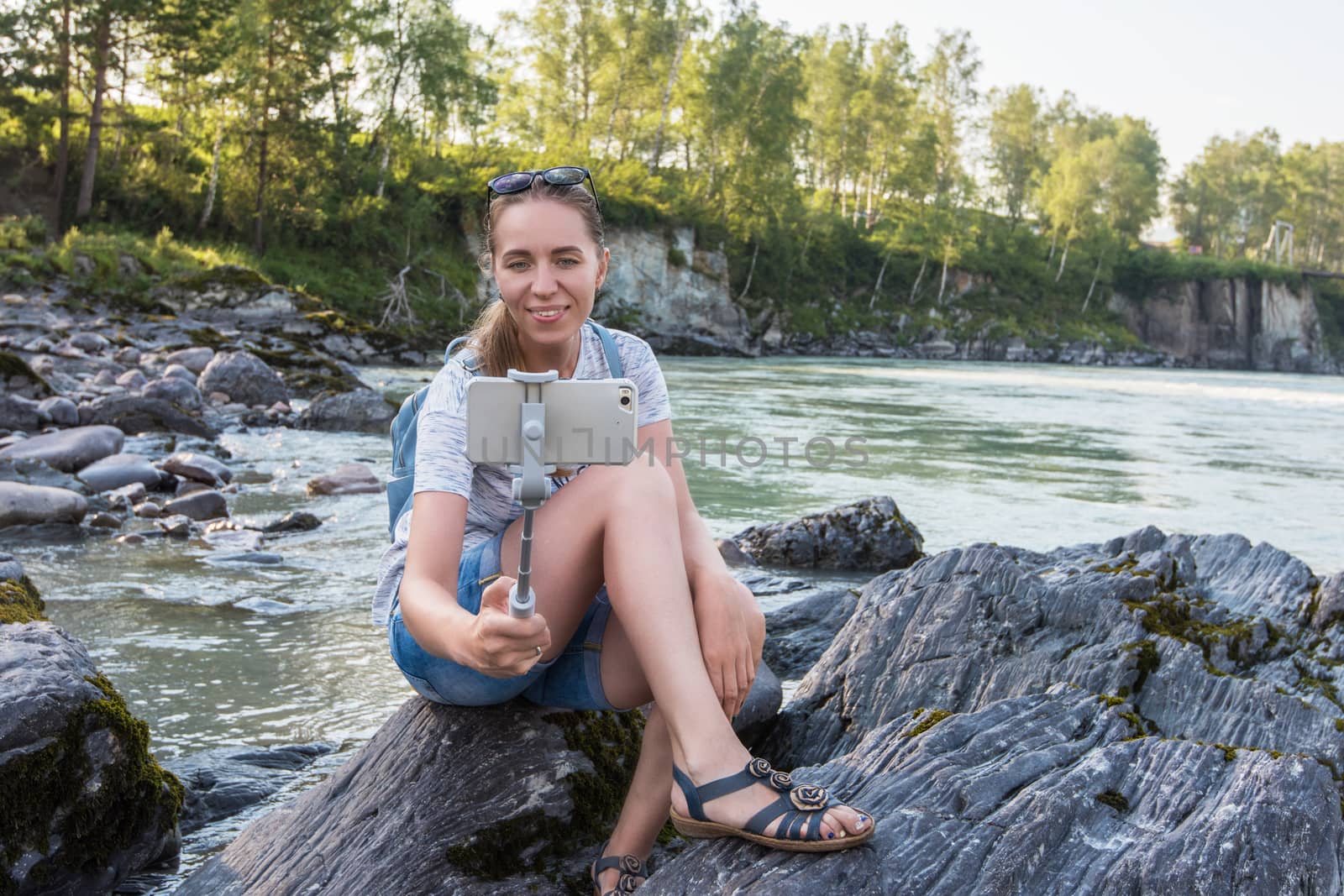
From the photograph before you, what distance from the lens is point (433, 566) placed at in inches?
82.3

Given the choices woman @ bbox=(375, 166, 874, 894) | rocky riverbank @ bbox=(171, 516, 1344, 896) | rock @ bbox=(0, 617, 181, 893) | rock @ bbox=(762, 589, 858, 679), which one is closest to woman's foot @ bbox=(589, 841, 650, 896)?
woman @ bbox=(375, 166, 874, 894)

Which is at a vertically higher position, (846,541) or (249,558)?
(846,541)

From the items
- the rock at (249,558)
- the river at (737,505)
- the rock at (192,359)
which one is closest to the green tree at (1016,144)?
the river at (737,505)

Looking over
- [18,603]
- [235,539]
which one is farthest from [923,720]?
[235,539]

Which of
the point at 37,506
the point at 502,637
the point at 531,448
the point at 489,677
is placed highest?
the point at 531,448

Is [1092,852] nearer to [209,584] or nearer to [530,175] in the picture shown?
[530,175]

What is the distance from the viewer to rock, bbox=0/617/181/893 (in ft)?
8.09

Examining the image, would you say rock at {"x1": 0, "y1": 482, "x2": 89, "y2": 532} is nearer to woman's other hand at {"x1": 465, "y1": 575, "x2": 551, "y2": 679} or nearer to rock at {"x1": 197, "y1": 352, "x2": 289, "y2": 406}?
woman's other hand at {"x1": 465, "y1": 575, "x2": 551, "y2": 679}

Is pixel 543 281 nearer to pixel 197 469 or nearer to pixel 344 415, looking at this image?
pixel 197 469

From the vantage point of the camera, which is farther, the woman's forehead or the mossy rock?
the mossy rock

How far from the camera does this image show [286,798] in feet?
10.2

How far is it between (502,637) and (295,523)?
5629 millimetres

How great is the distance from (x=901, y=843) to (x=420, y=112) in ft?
121

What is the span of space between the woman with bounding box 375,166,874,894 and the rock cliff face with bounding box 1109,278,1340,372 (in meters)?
67.2
